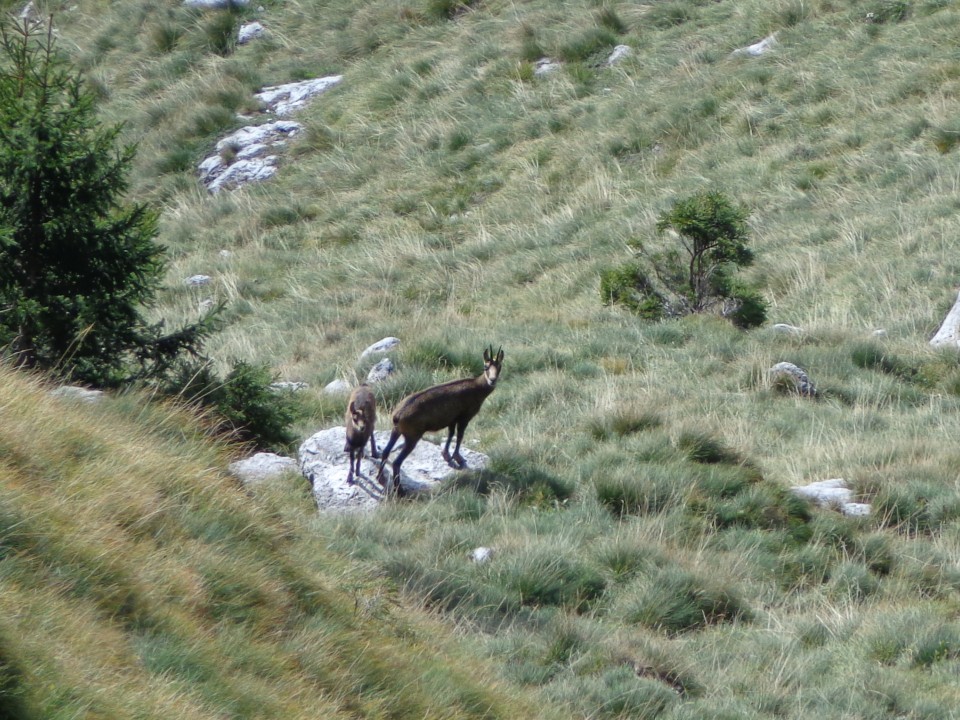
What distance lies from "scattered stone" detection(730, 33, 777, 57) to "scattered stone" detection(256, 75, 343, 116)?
7.51m

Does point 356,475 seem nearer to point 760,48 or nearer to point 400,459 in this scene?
point 400,459

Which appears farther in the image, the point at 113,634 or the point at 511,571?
the point at 511,571

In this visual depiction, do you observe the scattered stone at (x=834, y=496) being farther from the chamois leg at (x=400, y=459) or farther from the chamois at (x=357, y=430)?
the chamois at (x=357, y=430)

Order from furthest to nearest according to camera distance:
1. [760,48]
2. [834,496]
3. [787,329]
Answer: [760,48] → [787,329] → [834,496]

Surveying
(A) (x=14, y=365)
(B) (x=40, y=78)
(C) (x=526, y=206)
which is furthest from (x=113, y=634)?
(C) (x=526, y=206)

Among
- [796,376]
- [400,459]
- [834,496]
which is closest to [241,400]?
[400,459]

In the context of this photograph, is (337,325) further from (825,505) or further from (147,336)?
(825,505)

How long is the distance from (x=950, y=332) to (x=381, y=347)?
548 centimetres

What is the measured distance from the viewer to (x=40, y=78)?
311 inches

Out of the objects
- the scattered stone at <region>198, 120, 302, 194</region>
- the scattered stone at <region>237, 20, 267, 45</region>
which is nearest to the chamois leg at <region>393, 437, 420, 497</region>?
the scattered stone at <region>198, 120, 302, 194</region>

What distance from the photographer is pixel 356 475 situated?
306 inches

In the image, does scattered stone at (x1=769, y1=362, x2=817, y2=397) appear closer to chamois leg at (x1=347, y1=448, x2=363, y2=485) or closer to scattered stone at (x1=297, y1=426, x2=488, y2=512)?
scattered stone at (x1=297, y1=426, x2=488, y2=512)

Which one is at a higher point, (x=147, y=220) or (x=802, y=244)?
(x=147, y=220)

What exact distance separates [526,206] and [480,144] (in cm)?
243
